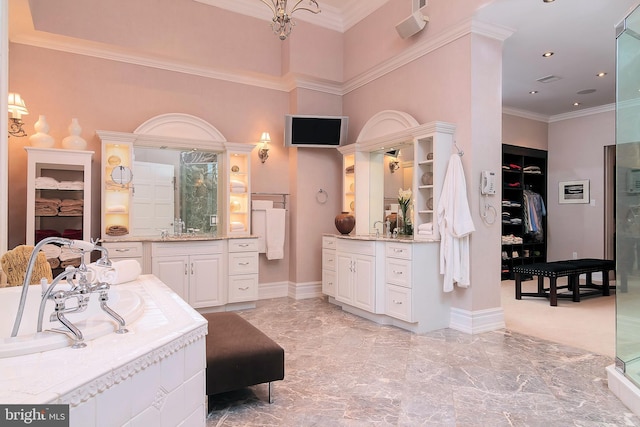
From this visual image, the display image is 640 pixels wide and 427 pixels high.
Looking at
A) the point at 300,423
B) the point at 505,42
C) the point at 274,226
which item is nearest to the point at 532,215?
the point at 505,42

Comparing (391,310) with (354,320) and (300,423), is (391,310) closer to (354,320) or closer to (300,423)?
→ (354,320)

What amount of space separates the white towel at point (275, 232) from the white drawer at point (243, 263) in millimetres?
441

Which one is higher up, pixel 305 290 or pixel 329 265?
pixel 329 265

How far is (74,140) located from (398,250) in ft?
11.8

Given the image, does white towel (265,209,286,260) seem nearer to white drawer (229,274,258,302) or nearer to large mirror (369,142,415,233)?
white drawer (229,274,258,302)

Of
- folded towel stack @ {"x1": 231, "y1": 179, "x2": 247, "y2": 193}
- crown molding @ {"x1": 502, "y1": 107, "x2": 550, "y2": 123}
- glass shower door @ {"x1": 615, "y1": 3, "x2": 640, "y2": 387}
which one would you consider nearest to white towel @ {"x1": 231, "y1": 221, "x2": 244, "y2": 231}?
folded towel stack @ {"x1": 231, "y1": 179, "x2": 247, "y2": 193}

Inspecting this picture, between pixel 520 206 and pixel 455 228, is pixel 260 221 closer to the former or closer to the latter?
pixel 455 228

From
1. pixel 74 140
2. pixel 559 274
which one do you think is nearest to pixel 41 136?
pixel 74 140

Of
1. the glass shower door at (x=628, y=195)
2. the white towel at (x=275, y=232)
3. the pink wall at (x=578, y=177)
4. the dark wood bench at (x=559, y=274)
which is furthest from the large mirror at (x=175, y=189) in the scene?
the pink wall at (x=578, y=177)

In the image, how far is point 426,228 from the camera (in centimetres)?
400

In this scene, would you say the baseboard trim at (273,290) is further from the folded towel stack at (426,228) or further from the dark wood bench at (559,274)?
the dark wood bench at (559,274)

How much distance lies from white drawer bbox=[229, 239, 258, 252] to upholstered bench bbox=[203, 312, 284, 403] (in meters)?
2.24

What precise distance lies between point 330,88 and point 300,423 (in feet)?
15.5

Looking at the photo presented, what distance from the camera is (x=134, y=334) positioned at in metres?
1.39
